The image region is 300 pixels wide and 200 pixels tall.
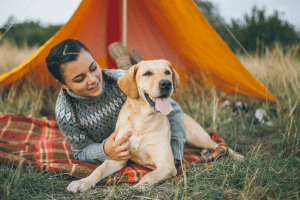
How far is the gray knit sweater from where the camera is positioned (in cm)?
220

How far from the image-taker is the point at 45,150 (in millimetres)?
2561

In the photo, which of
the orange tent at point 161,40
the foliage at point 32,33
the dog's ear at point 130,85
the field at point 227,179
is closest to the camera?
the field at point 227,179

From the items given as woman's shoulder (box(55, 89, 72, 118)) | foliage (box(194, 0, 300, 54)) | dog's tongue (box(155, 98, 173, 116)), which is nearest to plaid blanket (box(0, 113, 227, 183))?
woman's shoulder (box(55, 89, 72, 118))

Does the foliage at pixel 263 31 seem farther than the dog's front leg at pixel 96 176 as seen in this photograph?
Yes

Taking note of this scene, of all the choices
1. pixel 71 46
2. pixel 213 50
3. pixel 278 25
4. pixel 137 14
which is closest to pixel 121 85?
pixel 71 46

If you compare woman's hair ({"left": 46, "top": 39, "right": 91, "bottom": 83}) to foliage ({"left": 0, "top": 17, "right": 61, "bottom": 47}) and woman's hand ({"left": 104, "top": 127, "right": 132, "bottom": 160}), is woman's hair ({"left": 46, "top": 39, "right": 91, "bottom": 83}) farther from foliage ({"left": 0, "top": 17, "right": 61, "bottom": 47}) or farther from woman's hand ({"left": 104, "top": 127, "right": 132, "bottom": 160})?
foliage ({"left": 0, "top": 17, "right": 61, "bottom": 47})

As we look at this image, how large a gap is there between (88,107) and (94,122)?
0.53ft

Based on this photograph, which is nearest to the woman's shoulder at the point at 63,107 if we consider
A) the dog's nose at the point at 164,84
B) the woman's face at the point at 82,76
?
the woman's face at the point at 82,76

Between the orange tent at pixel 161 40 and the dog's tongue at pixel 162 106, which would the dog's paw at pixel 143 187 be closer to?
the dog's tongue at pixel 162 106

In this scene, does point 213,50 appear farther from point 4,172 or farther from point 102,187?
point 4,172

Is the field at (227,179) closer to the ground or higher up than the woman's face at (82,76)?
closer to the ground

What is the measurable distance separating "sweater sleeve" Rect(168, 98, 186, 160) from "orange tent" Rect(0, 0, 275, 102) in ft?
3.74

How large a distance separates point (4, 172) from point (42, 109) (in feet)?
8.12

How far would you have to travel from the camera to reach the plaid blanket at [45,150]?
2004 mm
